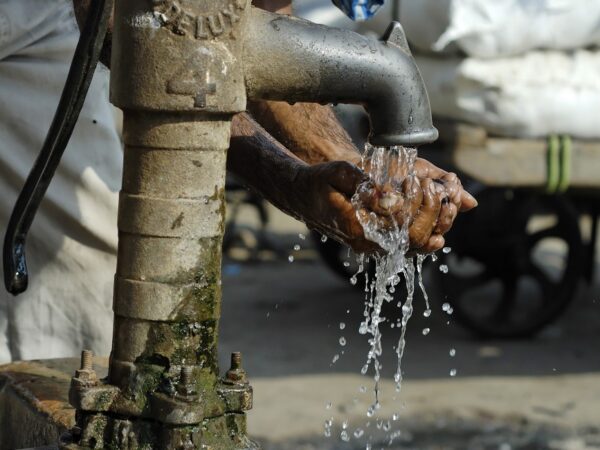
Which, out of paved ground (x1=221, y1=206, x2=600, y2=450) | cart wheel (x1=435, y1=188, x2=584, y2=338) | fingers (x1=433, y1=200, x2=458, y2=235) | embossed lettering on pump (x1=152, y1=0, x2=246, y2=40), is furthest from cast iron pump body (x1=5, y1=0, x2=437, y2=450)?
cart wheel (x1=435, y1=188, x2=584, y2=338)

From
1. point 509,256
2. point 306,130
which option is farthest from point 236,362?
point 509,256

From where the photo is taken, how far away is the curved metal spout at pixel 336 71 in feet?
4.31

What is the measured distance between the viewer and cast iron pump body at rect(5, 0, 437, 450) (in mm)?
1270

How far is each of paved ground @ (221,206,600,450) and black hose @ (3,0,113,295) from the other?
2.47 m

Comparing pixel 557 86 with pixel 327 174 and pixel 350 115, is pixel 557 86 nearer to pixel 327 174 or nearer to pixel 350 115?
pixel 350 115

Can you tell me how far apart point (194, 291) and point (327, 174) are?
25cm

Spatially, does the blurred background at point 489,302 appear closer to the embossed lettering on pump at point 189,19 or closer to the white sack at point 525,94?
the white sack at point 525,94

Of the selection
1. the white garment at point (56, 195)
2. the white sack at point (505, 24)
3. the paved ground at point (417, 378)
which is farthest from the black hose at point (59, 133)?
the white sack at point (505, 24)

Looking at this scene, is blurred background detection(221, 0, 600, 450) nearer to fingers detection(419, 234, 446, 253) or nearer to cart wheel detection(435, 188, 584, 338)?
cart wheel detection(435, 188, 584, 338)

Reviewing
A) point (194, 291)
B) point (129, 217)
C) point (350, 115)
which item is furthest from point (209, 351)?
point (350, 115)

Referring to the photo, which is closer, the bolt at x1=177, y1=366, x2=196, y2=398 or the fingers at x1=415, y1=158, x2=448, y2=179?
the bolt at x1=177, y1=366, x2=196, y2=398

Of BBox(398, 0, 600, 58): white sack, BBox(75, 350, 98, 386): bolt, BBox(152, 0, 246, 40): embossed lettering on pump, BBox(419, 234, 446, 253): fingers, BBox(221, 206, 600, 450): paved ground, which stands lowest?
BBox(221, 206, 600, 450): paved ground

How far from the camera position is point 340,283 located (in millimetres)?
6738

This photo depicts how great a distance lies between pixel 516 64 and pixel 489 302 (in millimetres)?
1784
